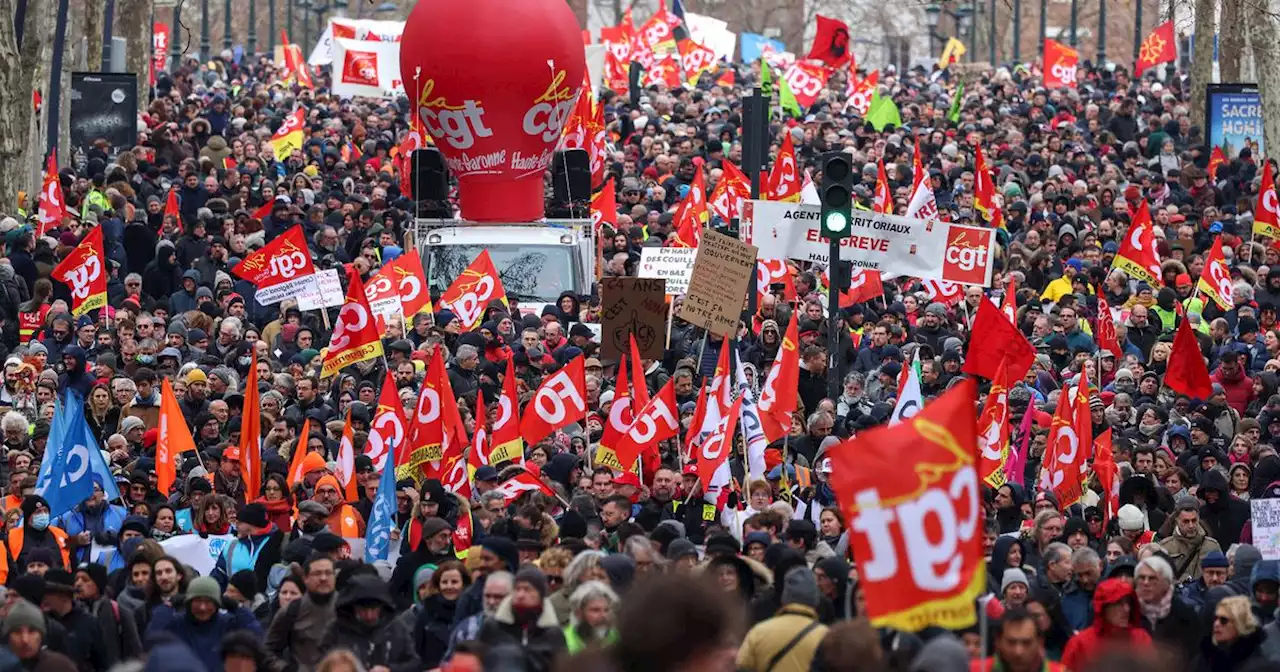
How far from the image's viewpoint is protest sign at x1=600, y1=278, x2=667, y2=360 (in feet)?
61.1

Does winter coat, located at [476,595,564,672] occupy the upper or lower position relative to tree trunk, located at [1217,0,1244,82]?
lower

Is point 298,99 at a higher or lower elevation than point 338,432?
higher

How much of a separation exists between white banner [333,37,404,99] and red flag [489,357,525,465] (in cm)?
2136

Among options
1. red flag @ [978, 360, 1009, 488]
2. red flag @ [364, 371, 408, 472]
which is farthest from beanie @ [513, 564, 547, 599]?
red flag @ [978, 360, 1009, 488]

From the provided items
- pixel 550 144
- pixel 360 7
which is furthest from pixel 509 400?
pixel 360 7

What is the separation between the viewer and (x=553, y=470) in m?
15.0

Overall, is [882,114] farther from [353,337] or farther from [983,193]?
[353,337]

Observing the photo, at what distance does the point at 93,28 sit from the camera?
3519 centimetres

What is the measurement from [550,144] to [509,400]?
964 cm

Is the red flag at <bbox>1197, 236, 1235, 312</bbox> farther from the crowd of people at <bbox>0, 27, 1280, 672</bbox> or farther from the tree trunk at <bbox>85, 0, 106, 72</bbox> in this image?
A: the tree trunk at <bbox>85, 0, 106, 72</bbox>

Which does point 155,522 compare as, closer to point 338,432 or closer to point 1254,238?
point 338,432

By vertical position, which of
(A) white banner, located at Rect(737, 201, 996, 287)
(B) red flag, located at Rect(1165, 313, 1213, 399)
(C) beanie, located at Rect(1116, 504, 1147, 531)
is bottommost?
(C) beanie, located at Rect(1116, 504, 1147, 531)

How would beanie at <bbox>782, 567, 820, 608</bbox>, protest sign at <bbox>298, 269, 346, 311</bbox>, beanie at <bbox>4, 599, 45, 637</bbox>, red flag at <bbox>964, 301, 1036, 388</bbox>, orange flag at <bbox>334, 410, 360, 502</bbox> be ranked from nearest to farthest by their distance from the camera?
beanie at <bbox>782, 567, 820, 608</bbox> → beanie at <bbox>4, 599, 45, 637</bbox> → orange flag at <bbox>334, 410, 360, 502</bbox> → red flag at <bbox>964, 301, 1036, 388</bbox> → protest sign at <bbox>298, 269, 346, 311</bbox>

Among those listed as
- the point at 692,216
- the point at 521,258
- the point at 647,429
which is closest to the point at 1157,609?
the point at 647,429
